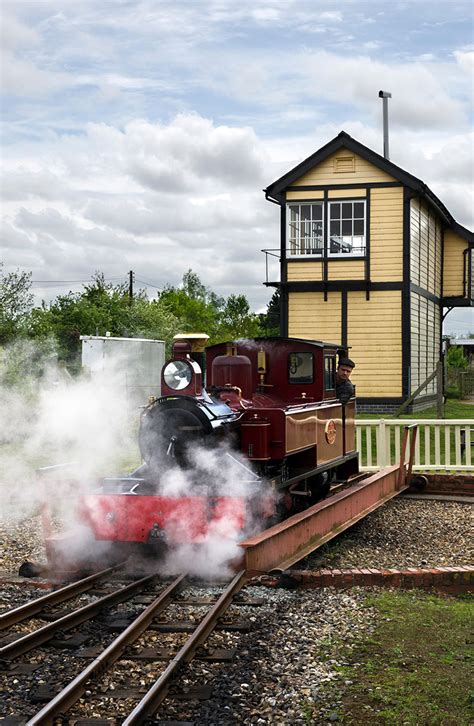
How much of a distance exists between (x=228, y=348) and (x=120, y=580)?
2.95 meters

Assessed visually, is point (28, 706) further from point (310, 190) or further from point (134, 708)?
point (310, 190)

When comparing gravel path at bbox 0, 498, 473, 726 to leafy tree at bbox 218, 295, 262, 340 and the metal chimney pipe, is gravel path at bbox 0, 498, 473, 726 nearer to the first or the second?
the metal chimney pipe

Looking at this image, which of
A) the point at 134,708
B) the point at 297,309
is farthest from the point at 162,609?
the point at 297,309

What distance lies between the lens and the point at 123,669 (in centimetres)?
521

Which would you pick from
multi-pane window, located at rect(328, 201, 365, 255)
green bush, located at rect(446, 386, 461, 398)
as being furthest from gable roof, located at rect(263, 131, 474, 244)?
green bush, located at rect(446, 386, 461, 398)

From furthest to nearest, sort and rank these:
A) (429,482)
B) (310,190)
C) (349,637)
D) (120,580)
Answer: (310,190) < (429,482) < (120,580) < (349,637)

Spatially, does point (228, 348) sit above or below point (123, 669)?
above

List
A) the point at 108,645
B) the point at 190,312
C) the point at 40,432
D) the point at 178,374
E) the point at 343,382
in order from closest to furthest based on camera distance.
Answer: the point at 108,645, the point at 178,374, the point at 343,382, the point at 40,432, the point at 190,312

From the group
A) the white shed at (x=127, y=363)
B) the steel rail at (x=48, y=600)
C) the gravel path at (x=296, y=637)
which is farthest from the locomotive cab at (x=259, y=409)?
the white shed at (x=127, y=363)

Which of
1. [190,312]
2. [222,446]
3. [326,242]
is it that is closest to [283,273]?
[326,242]

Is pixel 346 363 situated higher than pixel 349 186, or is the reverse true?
pixel 349 186

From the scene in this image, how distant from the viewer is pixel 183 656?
204 inches

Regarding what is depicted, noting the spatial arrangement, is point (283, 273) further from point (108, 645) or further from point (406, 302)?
point (108, 645)

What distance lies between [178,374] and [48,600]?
2622mm
